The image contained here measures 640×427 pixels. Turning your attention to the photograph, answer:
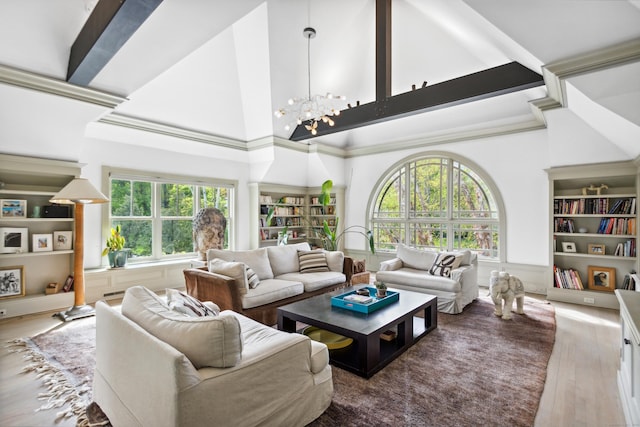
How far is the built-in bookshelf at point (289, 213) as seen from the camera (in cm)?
671

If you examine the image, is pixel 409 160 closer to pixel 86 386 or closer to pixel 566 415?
pixel 566 415

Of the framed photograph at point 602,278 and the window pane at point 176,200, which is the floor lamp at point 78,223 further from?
the framed photograph at point 602,278

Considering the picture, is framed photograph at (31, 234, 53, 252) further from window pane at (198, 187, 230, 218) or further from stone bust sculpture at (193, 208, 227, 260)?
window pane at (198, 187, 230, 218)

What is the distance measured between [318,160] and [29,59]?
4674mm

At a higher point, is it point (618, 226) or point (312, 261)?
point (618, 226)

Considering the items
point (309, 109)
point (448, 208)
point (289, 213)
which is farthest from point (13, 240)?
point (448, 208)

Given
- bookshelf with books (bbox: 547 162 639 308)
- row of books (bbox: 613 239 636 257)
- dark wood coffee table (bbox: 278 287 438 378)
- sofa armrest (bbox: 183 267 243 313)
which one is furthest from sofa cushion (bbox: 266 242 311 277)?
row of books (bbox: 613 239 636 257)

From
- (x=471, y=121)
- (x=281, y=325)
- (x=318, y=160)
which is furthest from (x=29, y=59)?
(x=471, y=121)

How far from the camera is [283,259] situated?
4641 millimetres

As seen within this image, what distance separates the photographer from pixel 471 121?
5707 mm

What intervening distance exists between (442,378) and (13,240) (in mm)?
5248

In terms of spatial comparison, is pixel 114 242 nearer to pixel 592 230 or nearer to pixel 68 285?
pixel 68 285

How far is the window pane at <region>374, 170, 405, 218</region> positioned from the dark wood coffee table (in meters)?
3.49

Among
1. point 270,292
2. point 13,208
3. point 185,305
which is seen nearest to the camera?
point 185,305
